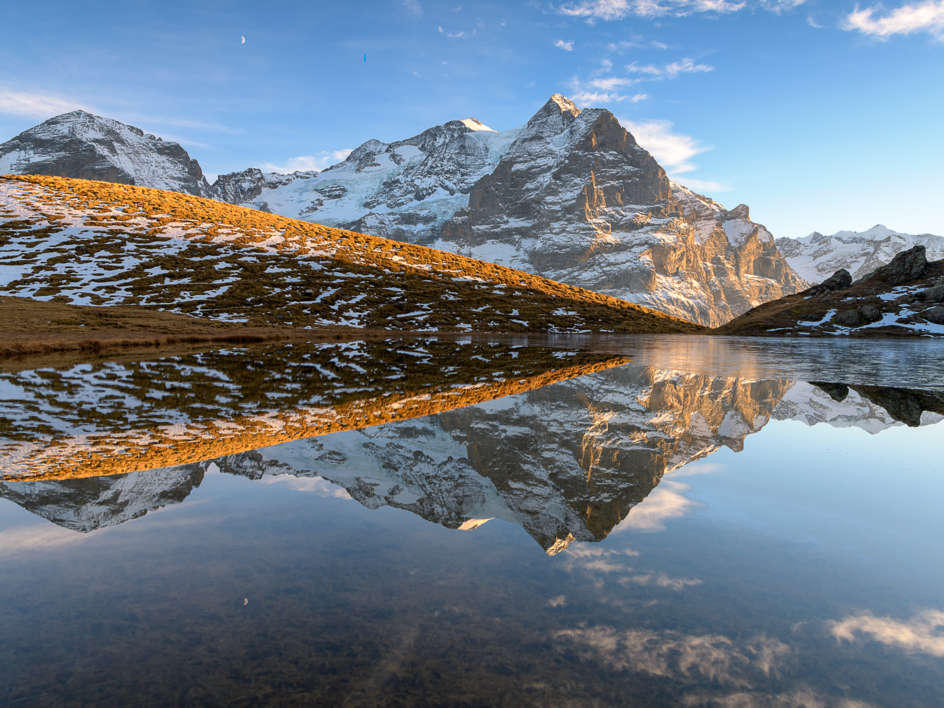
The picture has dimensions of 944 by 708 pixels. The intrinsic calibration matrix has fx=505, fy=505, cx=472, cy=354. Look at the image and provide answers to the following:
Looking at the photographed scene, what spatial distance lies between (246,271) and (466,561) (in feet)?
362

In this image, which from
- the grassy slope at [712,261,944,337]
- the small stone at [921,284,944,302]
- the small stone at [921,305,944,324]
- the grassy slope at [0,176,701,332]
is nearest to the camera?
the grassy slope at [0,176,701,332]

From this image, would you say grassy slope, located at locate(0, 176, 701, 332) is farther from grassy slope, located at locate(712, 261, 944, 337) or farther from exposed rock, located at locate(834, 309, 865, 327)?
exposed rock, located at locate(834, 309, 865, 327)

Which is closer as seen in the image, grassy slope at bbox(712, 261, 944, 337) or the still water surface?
the still water surface

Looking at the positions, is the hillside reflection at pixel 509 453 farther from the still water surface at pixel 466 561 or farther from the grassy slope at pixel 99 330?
the grassy slope at pixel 99 330

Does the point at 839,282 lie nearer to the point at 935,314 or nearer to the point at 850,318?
the point at 850,318

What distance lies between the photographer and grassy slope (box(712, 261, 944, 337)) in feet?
416

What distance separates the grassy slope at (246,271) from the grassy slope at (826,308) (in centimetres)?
2118

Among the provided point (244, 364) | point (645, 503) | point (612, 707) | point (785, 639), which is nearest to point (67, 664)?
point (612, 707)

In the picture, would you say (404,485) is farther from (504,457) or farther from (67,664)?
(67,664)

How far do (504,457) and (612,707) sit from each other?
8.05 meters

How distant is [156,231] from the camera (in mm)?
115875

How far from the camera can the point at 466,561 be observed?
6.69 meters

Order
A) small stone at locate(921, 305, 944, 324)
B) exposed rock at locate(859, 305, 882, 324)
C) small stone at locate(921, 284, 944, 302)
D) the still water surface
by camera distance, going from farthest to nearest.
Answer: small stone at locate(921, 284, 944, 302), exposed rock at locate(859, 305, 882, 324), small stone at locate(921, 305, 944, 324), the still water surface

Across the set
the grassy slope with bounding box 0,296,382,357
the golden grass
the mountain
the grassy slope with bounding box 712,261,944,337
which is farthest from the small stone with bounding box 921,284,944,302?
the golden grass
